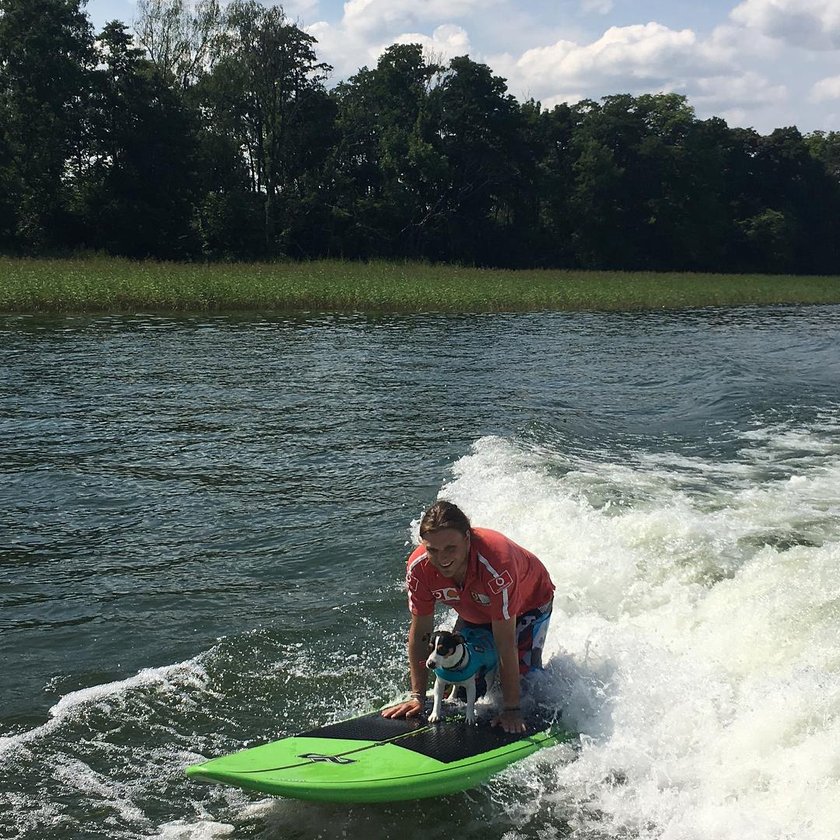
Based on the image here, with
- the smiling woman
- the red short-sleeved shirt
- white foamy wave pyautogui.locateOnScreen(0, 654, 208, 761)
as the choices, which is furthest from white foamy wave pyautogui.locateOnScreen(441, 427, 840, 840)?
white foamy wave pyautogui.locateOnScreen(0, 654, 208, 761)

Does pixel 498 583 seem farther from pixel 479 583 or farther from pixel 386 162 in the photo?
pixel 386 162

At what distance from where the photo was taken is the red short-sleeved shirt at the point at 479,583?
4727 millimetres

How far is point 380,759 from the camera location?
4.76 m

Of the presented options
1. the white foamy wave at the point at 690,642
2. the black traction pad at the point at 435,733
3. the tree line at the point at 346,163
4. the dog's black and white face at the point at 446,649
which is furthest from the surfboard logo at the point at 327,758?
the tree line at the point at 346,163

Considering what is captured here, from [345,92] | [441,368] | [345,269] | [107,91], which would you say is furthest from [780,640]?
[345,92]

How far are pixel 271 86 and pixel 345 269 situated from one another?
19244 millimetres

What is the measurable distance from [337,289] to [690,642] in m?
26.9

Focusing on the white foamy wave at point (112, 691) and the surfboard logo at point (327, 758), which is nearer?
the surfboard logo at point (327, 758)

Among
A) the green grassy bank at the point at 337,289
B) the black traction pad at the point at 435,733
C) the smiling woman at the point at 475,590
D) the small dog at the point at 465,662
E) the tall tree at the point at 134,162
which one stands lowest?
the black traction pad at the point at 435,733

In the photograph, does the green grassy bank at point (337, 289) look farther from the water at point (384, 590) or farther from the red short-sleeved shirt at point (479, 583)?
the red short-sleeved shirt at point (479, 583)

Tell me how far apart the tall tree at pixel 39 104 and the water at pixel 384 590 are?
108ft

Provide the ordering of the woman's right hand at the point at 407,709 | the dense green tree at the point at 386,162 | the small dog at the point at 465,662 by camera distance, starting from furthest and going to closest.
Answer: the dense green tree at the point at 386,162, the woman's right hand at the point at 407,709, the small dog at the point at 465,662

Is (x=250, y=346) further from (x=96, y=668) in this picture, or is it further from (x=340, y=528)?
(x=96, y=668)

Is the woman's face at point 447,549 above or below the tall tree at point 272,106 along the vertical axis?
below
